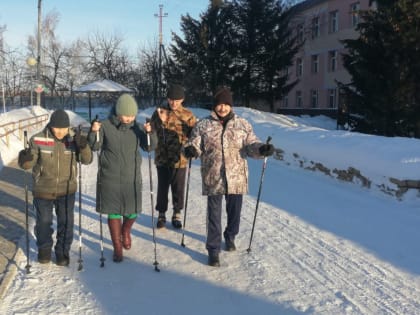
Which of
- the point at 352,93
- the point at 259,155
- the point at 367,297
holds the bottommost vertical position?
the point at 367,297

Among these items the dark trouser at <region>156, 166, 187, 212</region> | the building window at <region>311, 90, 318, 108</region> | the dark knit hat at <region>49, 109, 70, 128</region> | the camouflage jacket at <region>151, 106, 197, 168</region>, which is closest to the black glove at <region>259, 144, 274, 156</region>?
the camouflage jacket at <region>151, 106, 197, 168</region>

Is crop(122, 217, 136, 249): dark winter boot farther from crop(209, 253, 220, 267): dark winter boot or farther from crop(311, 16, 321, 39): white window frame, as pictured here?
crop(311, 16, 321, 39): white window frame

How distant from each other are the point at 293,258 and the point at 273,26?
2738 cm

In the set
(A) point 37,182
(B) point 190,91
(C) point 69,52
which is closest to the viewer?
(A) point 37,182

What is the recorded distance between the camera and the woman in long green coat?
4.38 metres

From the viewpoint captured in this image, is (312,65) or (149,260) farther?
(312,65)

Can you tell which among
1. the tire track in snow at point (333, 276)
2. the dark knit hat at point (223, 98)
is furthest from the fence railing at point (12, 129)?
the tire track in snow at point (333, 276)

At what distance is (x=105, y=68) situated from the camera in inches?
2008

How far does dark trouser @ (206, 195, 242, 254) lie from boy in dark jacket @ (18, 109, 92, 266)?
1.31m

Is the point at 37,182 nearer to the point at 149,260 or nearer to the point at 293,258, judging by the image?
the point at 149,260

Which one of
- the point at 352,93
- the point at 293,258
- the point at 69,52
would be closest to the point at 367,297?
the point at 293,258

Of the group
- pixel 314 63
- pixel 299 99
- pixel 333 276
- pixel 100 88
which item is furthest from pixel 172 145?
pixel 299 99

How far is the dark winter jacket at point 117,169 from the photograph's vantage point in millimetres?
4379

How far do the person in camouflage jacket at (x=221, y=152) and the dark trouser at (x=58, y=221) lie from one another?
129cm
